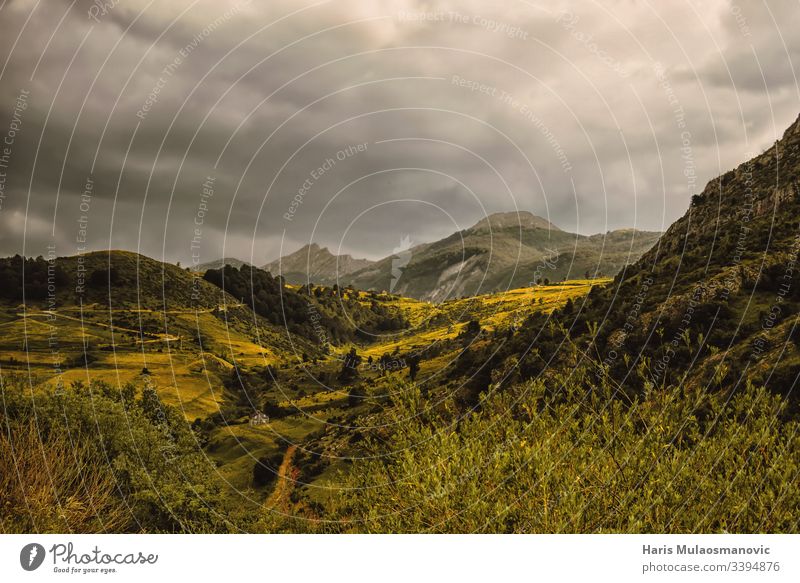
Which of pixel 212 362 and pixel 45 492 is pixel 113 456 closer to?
pixel 45 492

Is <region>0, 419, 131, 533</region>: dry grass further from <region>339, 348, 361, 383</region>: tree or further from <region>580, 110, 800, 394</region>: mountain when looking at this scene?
<region>339, 348, 361, 383</region>: tree

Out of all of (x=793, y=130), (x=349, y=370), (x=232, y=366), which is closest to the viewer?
(x=793, y=130)

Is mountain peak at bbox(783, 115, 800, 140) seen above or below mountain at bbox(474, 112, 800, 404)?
above

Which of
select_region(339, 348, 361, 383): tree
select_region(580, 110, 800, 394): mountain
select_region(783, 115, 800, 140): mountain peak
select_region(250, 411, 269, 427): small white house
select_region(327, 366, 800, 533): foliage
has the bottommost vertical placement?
select_region(250, 411, 269, 427): small white house

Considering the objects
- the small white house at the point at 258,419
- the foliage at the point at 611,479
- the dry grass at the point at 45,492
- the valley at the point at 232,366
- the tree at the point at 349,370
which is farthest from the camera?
the tree at the point at 349,370

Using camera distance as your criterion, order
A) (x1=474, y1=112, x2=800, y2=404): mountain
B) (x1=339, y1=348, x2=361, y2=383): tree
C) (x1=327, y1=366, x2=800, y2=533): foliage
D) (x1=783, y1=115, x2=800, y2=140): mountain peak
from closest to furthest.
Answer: (x1=327, y1=366, x2=800, y2=533): foliage
(x1=474, y1=112, x2=800, y2=404): mountain
(x1=783, y1=115, x2=800, y2=140): mountain peak
(x1=339, y1=348, x2=361, y2=383): tree

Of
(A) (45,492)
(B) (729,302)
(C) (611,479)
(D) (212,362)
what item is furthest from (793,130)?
(D) (212,362)

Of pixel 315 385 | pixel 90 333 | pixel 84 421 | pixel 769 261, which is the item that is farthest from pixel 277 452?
pixel 769 261

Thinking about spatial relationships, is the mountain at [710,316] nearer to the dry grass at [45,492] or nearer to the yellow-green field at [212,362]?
the dry grass at [45,492]

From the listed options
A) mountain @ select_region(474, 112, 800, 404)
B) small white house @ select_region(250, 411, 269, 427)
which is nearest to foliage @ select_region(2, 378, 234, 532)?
mountain @ select_region(474, 112, 800, 404)

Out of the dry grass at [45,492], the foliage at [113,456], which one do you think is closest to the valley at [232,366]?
the foliage at [113,456]

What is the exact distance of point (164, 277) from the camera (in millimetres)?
174750

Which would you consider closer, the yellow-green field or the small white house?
the yellow-green field
